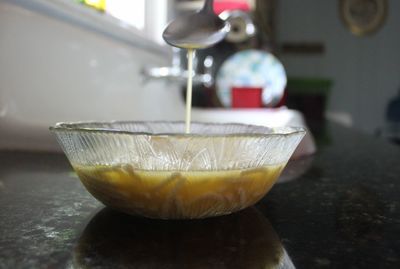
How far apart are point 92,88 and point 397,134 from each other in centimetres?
297

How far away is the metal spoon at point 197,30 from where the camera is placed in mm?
478

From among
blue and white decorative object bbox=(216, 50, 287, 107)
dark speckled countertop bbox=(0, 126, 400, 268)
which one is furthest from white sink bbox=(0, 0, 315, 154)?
blue and white decorative object bbox=(216, 50, 287, 107)

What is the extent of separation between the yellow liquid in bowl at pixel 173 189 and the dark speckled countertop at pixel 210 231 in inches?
0.5

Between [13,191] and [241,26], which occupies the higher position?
[241,26]

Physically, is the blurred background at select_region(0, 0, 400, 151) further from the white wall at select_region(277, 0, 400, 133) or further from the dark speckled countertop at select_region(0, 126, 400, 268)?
the dark speckled countertop at select_region(0, 126, 400, 268)

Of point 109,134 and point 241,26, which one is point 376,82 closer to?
point 241,26

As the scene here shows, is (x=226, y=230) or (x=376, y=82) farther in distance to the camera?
(x=376, y=82)

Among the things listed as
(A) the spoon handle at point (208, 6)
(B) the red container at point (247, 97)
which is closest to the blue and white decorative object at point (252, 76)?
(B) the red container at point (247, 97)

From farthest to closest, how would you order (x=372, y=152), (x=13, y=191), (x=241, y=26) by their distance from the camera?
(x=241, y=26), (x=372, y=152), (x=13, y=191)

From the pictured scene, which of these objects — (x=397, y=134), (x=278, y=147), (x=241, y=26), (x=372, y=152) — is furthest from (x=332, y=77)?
(x=278, y=147)

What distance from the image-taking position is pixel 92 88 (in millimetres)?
827

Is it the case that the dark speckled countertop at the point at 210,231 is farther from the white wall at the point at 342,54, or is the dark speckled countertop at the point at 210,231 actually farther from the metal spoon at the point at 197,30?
the white wall at the point at 342,54

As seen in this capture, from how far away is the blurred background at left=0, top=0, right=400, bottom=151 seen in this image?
2.15 ft

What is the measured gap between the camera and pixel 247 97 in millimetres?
1391
